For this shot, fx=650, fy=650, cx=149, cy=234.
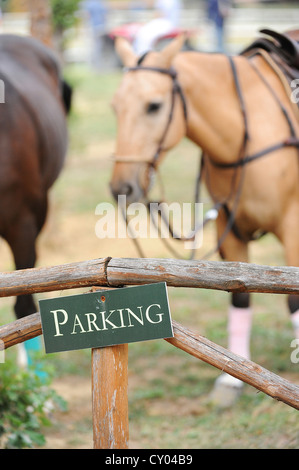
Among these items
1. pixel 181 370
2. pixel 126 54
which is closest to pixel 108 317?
pixel 126 54

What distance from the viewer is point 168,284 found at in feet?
6.62

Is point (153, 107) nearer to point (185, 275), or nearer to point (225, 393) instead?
point (185, 275)

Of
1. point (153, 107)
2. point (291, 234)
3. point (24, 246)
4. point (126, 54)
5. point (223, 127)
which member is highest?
point (126, 54)

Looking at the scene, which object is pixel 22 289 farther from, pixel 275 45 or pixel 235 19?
pixel 235 19

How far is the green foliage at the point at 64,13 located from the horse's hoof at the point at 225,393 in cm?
427

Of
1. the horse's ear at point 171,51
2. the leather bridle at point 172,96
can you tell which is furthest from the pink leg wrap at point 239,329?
the horse's ear at point 171,51

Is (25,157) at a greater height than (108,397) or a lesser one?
greater

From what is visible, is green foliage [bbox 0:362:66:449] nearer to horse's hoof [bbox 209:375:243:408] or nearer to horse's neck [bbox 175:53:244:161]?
horse's hoof [bbox 209:375:243:408]

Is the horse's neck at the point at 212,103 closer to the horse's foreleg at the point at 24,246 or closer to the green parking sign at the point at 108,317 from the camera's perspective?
the horse's foreleg at the point at 24,246

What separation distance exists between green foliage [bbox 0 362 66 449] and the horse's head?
104 centimetres

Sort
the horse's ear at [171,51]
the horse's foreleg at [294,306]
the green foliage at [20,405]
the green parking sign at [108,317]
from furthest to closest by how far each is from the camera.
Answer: the horse's foreleg at [294,306] < the horse's ear at [171,51] < the green foliage at [20,405] < the green parking sign at [108,317]

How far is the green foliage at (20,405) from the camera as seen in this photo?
2.83m

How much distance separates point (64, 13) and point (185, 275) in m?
5.27
